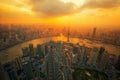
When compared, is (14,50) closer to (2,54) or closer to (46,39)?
(2,54)

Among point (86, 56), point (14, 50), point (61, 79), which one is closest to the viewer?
point (61, 79)

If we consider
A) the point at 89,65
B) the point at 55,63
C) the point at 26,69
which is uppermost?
the point at 55,63

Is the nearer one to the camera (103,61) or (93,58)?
(103,61)

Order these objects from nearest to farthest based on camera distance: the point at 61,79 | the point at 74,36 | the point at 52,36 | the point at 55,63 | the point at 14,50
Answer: the point at 55,63 < the point at 61,79 < the point at 14,50 < the point at 52,36 < the point at 74,36

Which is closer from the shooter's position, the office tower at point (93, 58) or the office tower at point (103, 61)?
the office tower at point (103, 61)

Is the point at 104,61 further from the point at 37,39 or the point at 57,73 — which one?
the point at 37,39

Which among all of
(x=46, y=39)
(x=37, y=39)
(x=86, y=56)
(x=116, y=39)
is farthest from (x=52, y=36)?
(x=116, y=39)

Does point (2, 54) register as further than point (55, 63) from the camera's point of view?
Yes

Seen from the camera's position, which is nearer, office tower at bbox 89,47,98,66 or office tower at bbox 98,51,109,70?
office tower at bbox 98,51,109,70

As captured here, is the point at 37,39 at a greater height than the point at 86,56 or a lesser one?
greater
